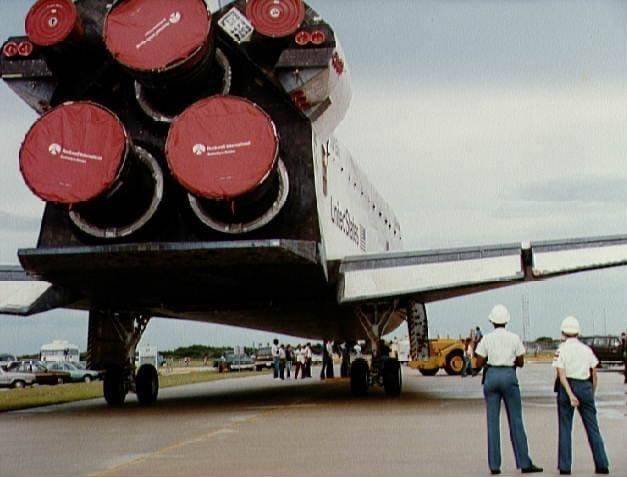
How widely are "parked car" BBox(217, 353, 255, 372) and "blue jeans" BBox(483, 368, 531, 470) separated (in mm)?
38559

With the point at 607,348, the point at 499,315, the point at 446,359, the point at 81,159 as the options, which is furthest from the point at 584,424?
the point at 607,348

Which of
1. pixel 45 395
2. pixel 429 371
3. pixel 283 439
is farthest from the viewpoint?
pixel 429 371

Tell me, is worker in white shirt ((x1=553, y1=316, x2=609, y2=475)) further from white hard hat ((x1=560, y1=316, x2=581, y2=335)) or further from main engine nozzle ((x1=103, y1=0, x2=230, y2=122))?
main engine nozzle ((x1=103, y1=0, x2=230, y2=122))

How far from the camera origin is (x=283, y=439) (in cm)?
1004

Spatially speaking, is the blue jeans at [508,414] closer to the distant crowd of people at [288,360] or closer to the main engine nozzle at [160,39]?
the main engine nozzle at [160,39]

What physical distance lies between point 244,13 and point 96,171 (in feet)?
10.1

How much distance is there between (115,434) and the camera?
11109 millimetres

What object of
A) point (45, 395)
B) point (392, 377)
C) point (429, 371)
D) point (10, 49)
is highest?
point (10, 49)

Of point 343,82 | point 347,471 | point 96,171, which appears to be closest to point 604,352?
point 343,82

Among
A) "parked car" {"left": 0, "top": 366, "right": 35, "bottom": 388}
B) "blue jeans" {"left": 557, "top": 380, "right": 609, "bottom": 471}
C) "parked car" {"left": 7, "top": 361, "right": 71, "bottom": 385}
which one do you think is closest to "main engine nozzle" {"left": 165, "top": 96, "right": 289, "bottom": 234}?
"blue jeans" {"left": 557, "top": 380, "right": 609, "bottom": 471}

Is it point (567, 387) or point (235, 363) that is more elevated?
point (235, 363)

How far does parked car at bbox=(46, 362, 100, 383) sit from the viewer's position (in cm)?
4022

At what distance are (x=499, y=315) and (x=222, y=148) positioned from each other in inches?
213

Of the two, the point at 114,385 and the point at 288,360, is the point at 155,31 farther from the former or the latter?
the point at 288,360
